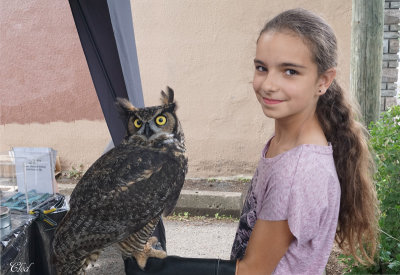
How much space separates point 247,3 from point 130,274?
407 centimetres

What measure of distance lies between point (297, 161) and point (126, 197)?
65cm

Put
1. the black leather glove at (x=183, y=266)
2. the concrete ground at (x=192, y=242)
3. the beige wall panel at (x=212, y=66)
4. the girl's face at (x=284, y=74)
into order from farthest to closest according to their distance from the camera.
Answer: the beige wall panel at (x=212, y=66)
the concrete ground at (x=192, y=242)
the black leather glove at (x=183, y=266)
the girl's face at (x=284, y=74)

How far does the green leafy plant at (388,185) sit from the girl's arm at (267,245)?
151cm

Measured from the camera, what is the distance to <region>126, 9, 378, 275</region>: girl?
1159mm

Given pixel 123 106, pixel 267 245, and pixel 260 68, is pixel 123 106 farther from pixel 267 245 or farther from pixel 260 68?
pixel 267 245

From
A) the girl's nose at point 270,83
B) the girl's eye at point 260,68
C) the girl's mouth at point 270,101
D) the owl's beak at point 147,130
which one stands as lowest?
the owl's beak at point 147,130

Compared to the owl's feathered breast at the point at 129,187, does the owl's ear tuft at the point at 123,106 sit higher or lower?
higher

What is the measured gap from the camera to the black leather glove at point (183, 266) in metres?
1.30

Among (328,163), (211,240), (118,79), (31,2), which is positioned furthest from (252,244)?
(31,2)

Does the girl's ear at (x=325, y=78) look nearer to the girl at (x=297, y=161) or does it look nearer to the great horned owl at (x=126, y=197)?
the girl at (x=297, y=161)

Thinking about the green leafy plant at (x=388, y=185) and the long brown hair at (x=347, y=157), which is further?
the green leafy plant at (x=388, y=185)

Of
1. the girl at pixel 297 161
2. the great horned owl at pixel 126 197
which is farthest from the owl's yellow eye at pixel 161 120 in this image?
the girl at pixel 297 161

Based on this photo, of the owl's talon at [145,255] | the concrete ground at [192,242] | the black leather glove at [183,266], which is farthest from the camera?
the concrete ground at [192,242]

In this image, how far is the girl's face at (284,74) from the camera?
116 centimetres
